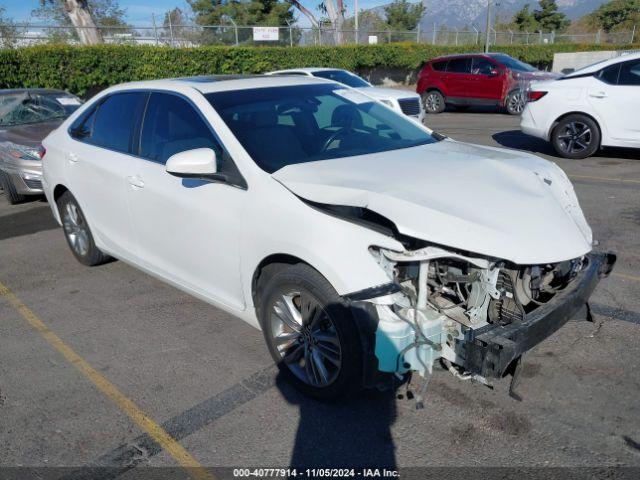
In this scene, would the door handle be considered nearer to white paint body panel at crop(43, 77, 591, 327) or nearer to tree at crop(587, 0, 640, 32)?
white paint body panel at crop(43, 77, 591, 327)

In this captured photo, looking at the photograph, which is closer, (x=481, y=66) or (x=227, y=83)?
(x=227, y=83)

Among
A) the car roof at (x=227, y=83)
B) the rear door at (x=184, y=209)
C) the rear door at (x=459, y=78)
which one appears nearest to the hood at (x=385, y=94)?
the rear door at (x=459, y=78)

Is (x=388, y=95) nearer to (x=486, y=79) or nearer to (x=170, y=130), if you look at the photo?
(x=486, y=79)

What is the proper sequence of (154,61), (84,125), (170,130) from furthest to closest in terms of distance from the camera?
(154,61) → (84,125) → (170,130)

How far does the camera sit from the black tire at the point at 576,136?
895cm

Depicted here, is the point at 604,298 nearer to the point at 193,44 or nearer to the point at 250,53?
the point at 250,53

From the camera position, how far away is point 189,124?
3812 mm

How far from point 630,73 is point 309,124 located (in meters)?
6.85

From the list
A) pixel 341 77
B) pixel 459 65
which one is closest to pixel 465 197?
pixel 341 77

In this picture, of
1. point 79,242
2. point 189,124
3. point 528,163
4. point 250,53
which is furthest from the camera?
point 250,53

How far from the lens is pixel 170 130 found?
399cm

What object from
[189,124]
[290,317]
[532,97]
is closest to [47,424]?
[290,317]

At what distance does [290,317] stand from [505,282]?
120 centimetres

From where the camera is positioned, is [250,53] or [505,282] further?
[250,53]
